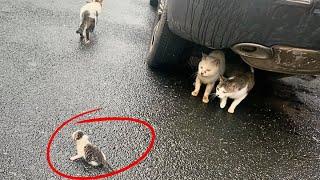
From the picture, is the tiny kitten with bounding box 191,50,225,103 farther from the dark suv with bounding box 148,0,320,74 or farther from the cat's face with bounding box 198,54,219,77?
the dark suv with bounding box 148,0,320,74

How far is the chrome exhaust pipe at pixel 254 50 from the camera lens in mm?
2816

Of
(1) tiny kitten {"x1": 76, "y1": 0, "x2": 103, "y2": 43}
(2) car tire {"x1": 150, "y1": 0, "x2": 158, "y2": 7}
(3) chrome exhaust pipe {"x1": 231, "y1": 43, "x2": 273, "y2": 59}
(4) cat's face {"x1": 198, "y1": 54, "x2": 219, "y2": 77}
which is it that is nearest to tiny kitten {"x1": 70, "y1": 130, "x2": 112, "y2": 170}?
(3) chrome exhaust pipe {"x1": 231, "y1": 43, "x2": 273, "y2": 59}

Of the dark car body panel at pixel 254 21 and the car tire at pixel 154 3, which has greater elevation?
the dark car body panel at pixel 254 21

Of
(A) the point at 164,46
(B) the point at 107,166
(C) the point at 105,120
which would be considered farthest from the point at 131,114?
(A) the point at 164,46

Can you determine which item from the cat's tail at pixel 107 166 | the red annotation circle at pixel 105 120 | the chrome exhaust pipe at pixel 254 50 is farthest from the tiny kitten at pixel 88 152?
the chrome exhaust pipe at pixel 254 50

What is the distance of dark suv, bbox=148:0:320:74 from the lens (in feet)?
8.55

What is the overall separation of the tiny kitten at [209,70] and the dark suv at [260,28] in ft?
1.75

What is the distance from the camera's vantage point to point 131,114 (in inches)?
125

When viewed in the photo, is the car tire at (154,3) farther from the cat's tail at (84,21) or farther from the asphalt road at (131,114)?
the cat's tail at (84,21)

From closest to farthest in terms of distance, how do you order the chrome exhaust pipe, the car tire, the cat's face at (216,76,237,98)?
the chrome exhaust pipe
the cat's face at (216,76,237,98)
the car tire

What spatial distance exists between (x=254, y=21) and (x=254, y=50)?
27cm

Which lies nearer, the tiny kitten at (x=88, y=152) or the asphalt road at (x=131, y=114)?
the tiny kitten at (x=88, y=152)

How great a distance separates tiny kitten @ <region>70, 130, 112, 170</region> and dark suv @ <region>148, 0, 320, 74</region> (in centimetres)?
113

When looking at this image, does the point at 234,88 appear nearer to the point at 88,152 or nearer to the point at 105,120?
the point at 105,120
